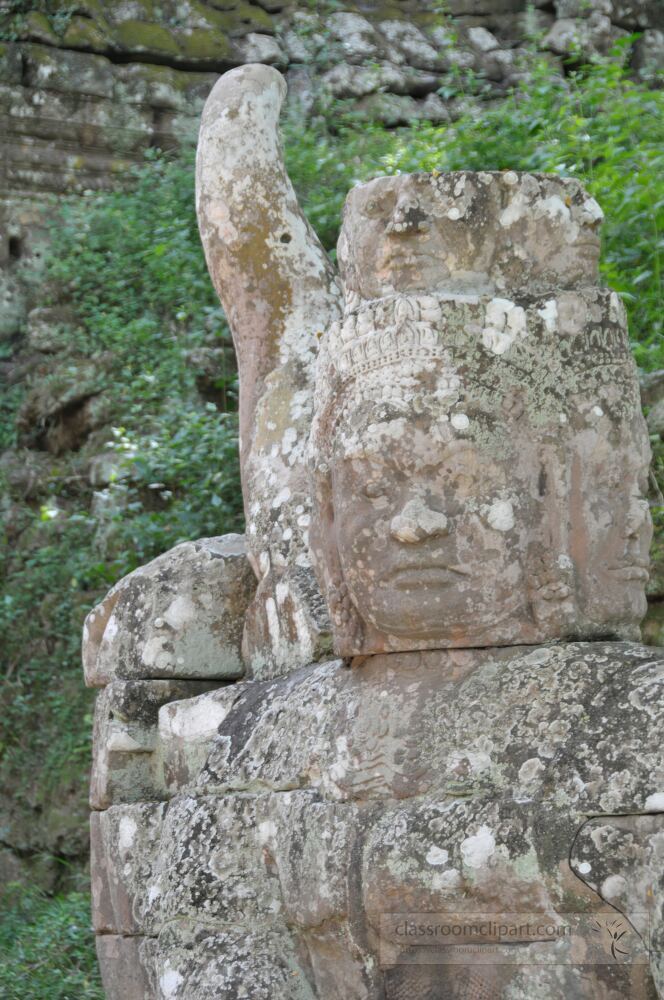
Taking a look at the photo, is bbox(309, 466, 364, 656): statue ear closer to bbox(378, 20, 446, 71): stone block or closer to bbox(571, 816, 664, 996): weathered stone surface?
bbox(571, 816, 664, 996): weathered stone surface

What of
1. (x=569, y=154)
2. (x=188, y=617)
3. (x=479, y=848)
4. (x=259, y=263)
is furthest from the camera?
(x=569, y=154)

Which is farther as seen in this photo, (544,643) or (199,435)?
(199,435)

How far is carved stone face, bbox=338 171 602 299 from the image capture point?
328 centimetres

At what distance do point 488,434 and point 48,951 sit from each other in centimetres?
366

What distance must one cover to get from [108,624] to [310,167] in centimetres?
458

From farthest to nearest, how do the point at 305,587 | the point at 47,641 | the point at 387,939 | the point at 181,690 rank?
the point at 47,641, the point at 181,690, the point at 305,587, the point at 387,939

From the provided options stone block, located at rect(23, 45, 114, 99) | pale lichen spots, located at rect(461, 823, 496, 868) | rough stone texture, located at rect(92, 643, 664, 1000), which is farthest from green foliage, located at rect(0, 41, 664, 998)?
pale lichen spots, located at rect(461, 823, 496, 868)

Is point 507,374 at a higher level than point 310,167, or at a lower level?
lower

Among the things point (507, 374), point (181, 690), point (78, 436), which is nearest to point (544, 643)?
point (507, 374)

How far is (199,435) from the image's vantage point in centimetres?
716

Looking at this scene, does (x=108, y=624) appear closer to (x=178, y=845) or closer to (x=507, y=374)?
(x=178, y=845)

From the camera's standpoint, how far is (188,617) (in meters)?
4.25

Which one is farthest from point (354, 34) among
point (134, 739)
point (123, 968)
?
point (123, 968)

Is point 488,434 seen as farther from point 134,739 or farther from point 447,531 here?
point 134,739
